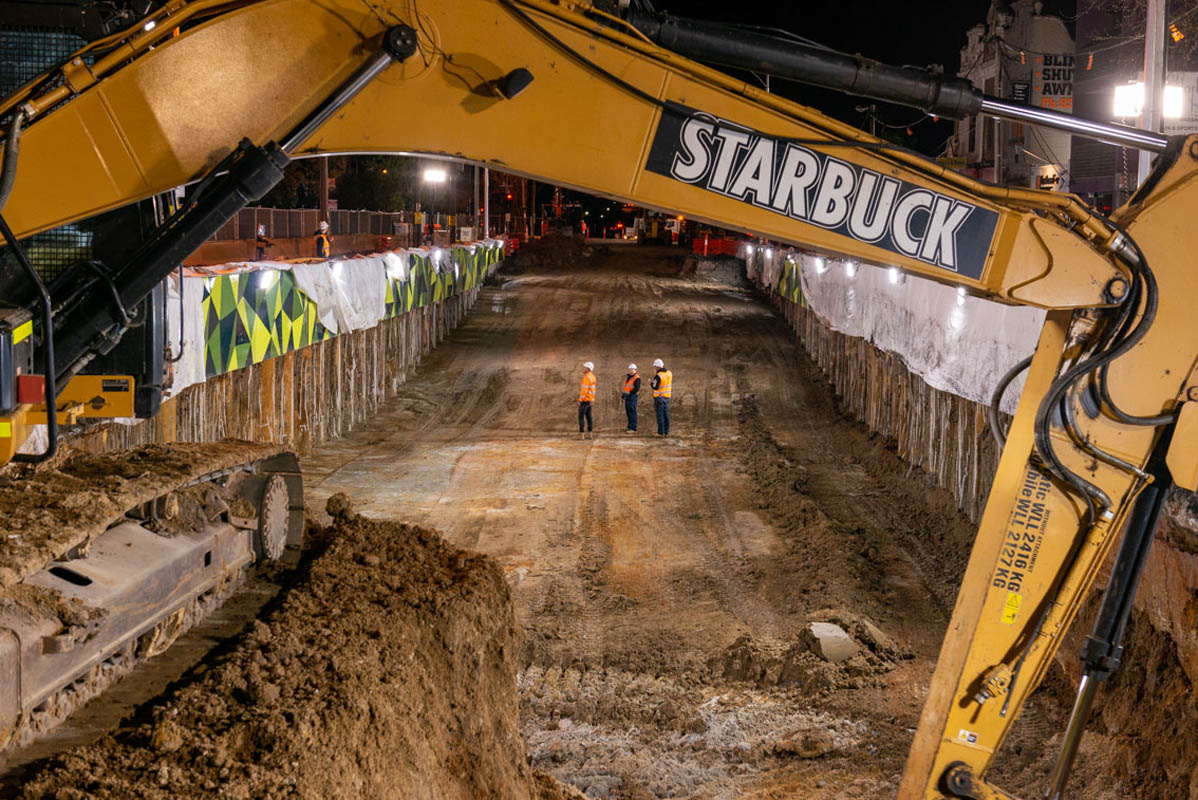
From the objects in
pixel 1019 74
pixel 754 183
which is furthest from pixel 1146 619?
pixel 1019 74

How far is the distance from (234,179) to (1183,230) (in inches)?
171

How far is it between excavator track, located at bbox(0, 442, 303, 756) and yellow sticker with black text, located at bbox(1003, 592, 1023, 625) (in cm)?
439

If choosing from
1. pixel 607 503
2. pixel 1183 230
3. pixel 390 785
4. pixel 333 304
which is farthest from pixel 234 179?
pixel 333 304

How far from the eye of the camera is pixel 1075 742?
543 cm

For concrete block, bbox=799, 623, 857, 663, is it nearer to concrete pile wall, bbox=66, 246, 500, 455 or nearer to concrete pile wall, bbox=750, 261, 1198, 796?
concrete pile wall, bbox=750, 261, 1198, 796

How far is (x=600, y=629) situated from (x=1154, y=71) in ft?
32.2

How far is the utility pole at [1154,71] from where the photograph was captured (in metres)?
14.0

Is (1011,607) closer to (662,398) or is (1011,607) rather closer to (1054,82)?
(662,398)

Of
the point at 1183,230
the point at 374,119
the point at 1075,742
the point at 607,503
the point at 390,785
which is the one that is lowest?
the point at 607,503

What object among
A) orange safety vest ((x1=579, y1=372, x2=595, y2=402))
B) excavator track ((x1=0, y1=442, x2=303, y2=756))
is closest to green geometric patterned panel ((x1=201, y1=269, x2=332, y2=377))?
excavator track ((x1=0, y1=442, x2=303, y2=756))

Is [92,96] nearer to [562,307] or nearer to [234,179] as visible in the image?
[234,179]

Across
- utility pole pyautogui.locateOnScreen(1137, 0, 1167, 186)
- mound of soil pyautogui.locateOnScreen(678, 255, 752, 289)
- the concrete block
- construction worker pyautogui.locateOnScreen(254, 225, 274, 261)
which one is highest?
utility pole pyautogui.locateOnScreen(1137, 0, 1167, 186)

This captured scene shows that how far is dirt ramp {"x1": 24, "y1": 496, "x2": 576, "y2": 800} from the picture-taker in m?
5.02

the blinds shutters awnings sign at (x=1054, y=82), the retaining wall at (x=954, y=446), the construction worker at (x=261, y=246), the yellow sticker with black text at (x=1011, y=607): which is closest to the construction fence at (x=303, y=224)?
the construction worker at (x=261, y=246)
